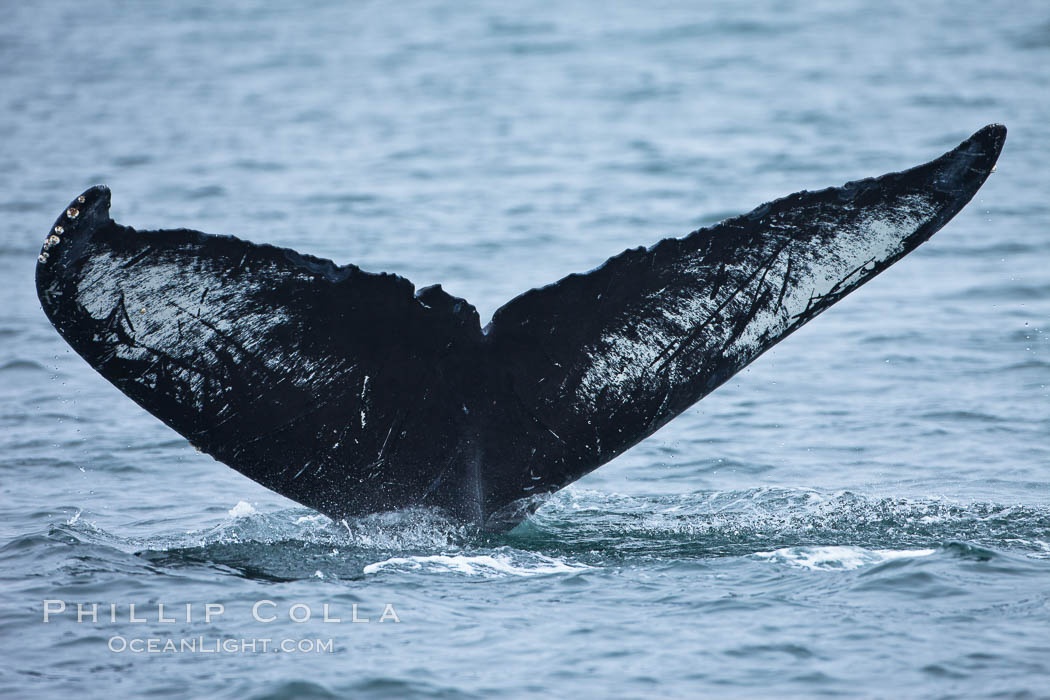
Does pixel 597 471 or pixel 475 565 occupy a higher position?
pixel 597 471

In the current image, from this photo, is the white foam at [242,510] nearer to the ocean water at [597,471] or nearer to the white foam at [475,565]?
the ocean water at [597,471]

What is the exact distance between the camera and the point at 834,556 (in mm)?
6348

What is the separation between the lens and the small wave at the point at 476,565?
624cm

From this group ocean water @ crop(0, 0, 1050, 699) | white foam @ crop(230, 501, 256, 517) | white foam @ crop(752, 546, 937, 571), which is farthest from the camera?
white foam @ crop(230, 501, 256, 517)

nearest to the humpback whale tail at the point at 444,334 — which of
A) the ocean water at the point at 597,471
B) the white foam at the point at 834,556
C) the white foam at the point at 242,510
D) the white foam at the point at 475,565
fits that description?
the white foam at the point at 475,565

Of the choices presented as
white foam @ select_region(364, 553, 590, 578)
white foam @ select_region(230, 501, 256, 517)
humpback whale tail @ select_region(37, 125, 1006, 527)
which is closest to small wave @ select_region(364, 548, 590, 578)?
white foam @ select_region(364, 553, 590, 578)

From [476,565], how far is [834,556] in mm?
1610

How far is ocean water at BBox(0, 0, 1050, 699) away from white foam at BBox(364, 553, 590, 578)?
0.8 inches

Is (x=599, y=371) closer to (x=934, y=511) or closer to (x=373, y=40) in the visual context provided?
(x=934, y=511)

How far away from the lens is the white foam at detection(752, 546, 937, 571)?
20.5ft

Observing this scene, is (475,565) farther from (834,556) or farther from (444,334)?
(834,556)

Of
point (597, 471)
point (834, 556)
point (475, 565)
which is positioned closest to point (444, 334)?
point (475, 565)

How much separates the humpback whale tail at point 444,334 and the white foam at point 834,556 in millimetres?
1035

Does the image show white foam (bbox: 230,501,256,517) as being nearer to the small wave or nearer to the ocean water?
the ocean water
